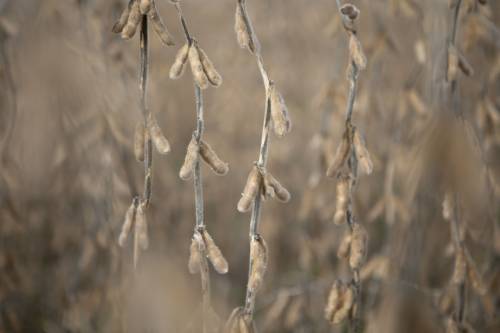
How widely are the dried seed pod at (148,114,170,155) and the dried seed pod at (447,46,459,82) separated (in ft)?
2.10

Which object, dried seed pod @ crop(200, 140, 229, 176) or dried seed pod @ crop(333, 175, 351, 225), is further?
dried seed pod @ crop(333, 175, 351, 225)

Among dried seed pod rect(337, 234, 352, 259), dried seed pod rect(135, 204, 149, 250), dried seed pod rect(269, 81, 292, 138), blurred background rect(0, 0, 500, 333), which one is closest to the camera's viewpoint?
dried seed pod rect(269, 81, 292, 138)

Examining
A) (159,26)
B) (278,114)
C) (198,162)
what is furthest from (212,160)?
(159,26)

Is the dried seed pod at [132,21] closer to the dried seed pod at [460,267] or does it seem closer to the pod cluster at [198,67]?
the pod cluster at [198,67]

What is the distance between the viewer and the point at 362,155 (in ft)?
3.46

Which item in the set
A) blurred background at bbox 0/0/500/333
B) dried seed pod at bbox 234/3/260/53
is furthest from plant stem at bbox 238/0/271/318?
blurred background at bbox 0/0/500/333

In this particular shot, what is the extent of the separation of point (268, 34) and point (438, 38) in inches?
35.1

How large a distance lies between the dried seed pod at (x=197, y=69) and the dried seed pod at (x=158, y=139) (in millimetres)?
124

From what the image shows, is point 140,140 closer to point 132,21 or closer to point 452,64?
point 132,21

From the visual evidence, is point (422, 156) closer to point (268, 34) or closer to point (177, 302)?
point (177, 302)

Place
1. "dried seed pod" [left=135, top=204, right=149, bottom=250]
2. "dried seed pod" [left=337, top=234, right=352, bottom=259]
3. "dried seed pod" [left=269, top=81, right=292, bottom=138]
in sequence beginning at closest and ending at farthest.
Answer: "dried seed pod" [left=269, top=81, right=292, bottom=138]
"dried seed pod" [left=135, top=204, right=149, bottom=250]
"dried seed pod" [left=337, top=234, right=352, bottom=259]

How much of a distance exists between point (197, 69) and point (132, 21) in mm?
150

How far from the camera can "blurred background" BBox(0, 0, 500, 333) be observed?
1.55m

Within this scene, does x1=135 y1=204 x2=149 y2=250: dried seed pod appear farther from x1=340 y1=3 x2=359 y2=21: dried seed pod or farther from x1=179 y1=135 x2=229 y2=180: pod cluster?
x1=340 y1=3 x2=359 y2=21: dried seed pod
